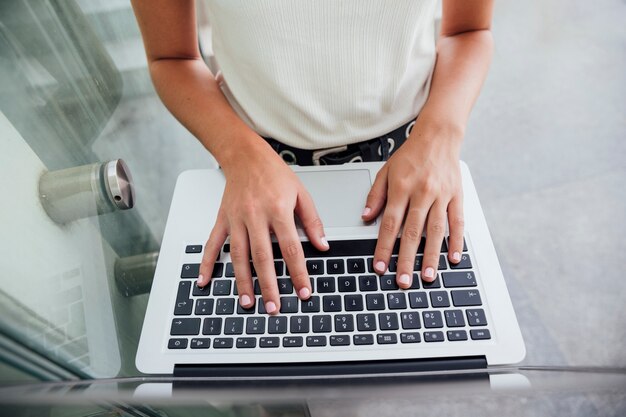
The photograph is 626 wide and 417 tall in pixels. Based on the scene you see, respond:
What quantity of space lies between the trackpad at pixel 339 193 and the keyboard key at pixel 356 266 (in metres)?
0.05

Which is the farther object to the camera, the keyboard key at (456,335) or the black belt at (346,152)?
the black belt at (346,152)

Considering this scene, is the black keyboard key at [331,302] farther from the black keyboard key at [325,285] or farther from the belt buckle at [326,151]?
the belt buckle at [326,151]

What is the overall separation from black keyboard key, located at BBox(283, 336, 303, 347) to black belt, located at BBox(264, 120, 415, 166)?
0.89ft

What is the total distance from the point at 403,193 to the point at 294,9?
0.24 metres

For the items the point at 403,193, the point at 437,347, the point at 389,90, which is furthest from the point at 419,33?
the point at 437,347

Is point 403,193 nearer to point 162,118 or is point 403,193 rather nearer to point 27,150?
point 27,150

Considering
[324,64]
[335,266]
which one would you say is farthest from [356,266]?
[324,64]

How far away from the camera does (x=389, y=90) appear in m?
0.55

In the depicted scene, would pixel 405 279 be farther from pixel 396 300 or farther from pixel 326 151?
pixel 326 151

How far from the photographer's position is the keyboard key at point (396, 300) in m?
0.44

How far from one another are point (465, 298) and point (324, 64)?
31 cm

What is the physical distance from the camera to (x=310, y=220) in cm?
49

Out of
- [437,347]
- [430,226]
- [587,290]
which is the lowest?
[437,347]

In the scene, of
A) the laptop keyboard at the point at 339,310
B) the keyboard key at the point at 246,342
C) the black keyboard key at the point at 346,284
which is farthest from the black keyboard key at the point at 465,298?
the keyboard key at the point at 246,342
